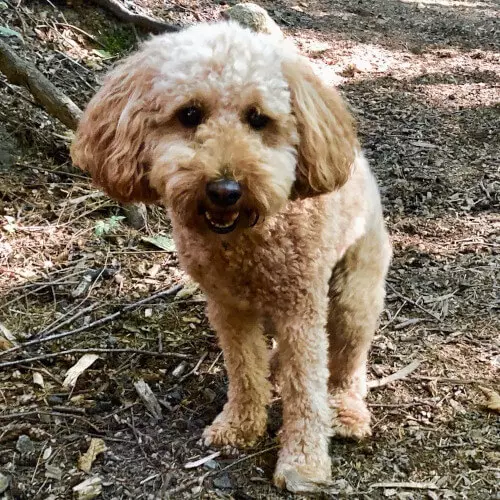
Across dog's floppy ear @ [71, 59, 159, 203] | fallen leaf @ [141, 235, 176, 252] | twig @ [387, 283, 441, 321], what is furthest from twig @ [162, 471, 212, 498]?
fallen leaf @ [141, 235, 176, 252]

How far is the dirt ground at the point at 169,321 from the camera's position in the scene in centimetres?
283

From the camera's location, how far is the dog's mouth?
7.45ft

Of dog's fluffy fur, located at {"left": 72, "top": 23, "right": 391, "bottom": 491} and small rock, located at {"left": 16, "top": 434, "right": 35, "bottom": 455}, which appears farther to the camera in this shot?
small rock, located at {"left": 16, "top": 434, "right": 35, "bottom": 455}

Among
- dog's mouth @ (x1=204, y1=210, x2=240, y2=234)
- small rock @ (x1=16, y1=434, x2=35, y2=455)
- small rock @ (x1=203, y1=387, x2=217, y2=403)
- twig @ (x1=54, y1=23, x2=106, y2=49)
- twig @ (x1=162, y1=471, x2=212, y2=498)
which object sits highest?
dog's mouth @ (x1=204, y1=210, x2=240, y2=234)

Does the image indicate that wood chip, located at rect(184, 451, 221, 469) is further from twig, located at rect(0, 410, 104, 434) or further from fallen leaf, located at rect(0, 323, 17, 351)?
fallen leaf, located at rect(0, 323, 17, 351)

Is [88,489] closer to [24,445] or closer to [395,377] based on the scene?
[24,445]

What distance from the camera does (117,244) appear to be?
4375 millimetres

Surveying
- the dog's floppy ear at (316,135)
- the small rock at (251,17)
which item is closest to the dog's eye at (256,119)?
the dog's floppy ear at (316,135)

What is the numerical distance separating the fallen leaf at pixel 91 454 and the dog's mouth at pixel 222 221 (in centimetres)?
120

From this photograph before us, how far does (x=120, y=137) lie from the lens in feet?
8.07

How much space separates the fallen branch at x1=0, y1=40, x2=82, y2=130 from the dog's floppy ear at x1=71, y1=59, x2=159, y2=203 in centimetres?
183

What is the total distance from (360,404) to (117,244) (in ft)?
6.62

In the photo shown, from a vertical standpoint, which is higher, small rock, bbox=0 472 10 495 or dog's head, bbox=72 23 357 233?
dog's head, bbox=72 23 357 233

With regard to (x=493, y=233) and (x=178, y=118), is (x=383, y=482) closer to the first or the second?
(x=178, y=118)
